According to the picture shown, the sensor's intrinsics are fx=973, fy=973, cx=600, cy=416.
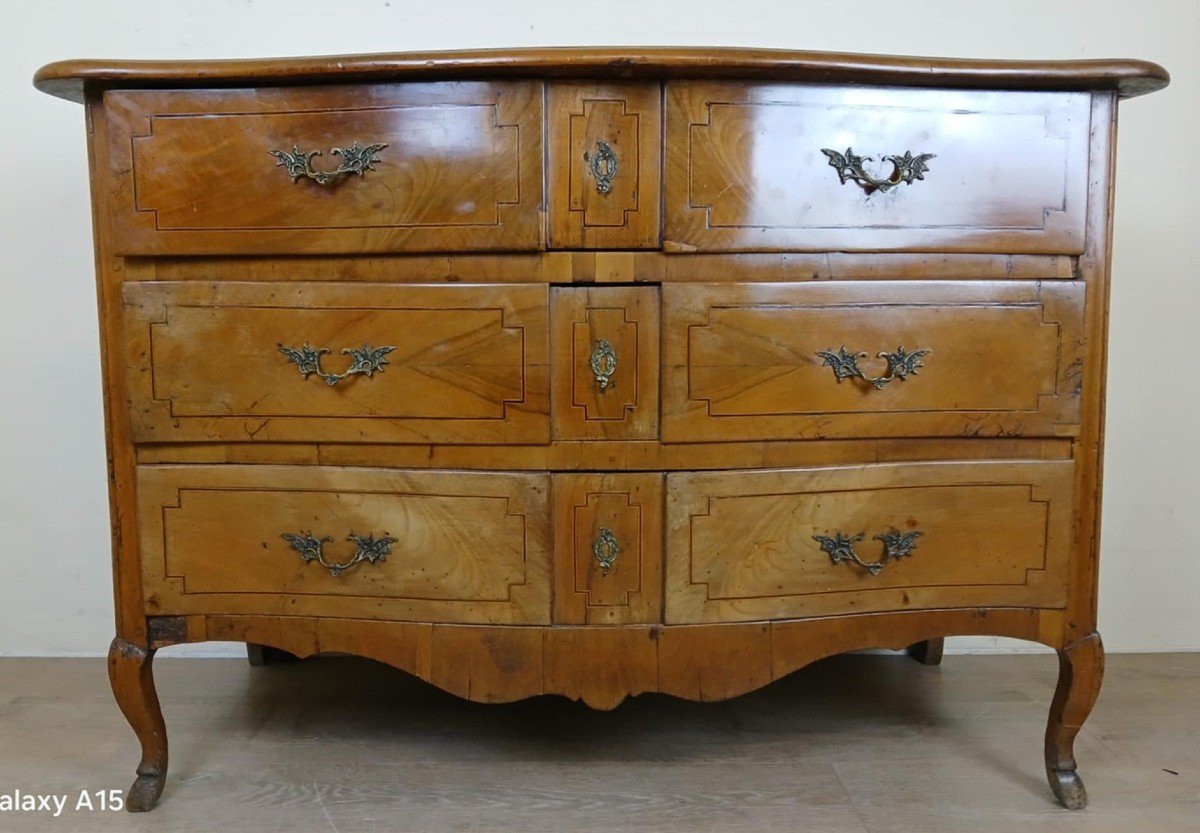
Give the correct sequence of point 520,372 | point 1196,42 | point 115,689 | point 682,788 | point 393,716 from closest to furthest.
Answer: point 520,372 → point 115,689 → point 682,788 → point 393,716 → point 1196,42

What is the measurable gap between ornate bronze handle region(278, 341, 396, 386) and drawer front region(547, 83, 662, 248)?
31 cm

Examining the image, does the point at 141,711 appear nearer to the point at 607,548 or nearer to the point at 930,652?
the point at 607,548

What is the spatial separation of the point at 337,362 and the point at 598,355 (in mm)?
390

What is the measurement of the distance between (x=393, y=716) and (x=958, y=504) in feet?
3.81

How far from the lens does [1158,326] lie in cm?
223

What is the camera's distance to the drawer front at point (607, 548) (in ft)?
4.74

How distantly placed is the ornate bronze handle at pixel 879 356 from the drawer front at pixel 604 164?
12.5 inches

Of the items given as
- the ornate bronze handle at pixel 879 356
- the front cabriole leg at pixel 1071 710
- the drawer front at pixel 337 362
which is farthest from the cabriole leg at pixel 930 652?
the drawer front at pixel 337 362

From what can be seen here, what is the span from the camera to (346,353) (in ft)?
4.72

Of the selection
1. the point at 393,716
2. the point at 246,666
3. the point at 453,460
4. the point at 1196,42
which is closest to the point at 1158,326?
the point at 1196,42

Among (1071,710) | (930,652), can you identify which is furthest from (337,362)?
(930,652)

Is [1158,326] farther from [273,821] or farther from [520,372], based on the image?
[273,821]

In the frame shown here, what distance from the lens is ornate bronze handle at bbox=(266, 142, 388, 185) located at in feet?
4.58

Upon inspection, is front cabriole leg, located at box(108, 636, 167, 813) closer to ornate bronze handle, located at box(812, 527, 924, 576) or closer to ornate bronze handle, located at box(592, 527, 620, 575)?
ornate bronze handle, located at box(592, 527, 620, 575)
